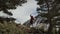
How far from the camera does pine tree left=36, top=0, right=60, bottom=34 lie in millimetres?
6434

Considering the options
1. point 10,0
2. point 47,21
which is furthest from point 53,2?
point 10,0

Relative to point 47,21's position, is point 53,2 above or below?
above

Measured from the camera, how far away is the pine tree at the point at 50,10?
6.43m

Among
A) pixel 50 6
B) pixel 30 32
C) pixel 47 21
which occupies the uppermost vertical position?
pixel 50 6

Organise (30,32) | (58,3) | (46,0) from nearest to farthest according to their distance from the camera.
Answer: (58,3)
(46,0)
(30,32)

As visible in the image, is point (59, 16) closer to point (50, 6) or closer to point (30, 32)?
point (50, 6)

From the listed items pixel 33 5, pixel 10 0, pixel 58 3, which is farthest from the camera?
pixel 33 5

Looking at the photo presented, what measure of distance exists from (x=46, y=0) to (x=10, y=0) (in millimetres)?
1242

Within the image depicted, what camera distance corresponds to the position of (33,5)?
18.1 metres

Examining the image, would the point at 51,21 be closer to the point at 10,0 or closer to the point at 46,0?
the point at 46,0

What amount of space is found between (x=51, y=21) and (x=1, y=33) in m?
1.56

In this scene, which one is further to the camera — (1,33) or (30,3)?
(30,3)

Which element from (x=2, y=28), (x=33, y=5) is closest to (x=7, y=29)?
(x=2, y=28)

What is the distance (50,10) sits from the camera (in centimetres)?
646
